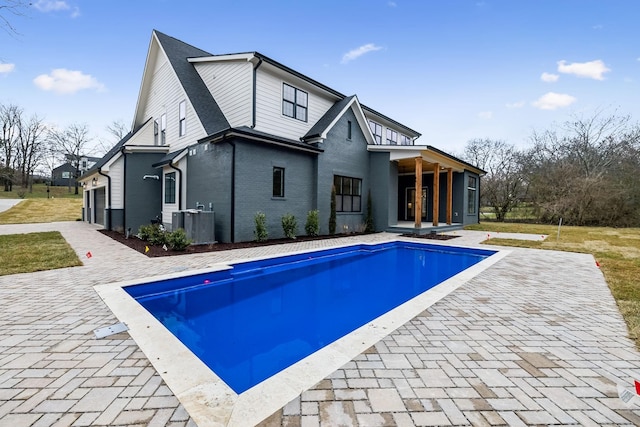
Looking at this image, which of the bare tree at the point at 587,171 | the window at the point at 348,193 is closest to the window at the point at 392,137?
the window at the point at 348,193

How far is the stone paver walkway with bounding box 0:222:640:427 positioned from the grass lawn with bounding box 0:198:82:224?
21.9m

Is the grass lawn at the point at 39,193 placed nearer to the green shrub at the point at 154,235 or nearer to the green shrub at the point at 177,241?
the green shrub at the point at 154,235

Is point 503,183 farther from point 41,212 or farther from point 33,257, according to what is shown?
point 41,212

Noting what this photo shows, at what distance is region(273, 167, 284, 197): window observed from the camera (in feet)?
36.8

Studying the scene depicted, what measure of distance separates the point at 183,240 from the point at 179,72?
827cm

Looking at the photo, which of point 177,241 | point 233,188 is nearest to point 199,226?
point 177,241

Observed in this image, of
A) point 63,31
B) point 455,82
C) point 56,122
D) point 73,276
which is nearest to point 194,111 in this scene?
point 63,31

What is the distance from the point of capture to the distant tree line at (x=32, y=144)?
3466 cm

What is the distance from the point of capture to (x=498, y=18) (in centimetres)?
1258

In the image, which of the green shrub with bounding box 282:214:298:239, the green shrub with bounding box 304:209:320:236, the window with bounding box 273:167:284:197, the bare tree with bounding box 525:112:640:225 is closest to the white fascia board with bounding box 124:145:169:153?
the window with bounding box 273:167:284:197

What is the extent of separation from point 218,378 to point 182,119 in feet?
41.5

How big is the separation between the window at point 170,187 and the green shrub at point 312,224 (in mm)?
5873

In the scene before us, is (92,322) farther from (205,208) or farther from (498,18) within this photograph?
(498,18)

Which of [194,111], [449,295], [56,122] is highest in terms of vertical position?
[56,122]
